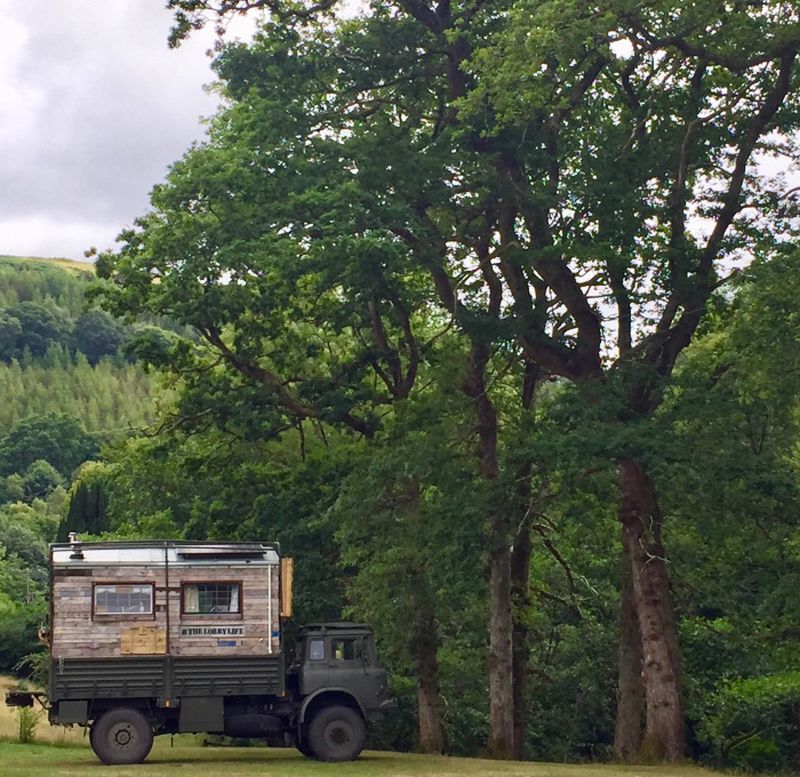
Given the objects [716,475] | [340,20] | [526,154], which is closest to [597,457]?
[716,475]

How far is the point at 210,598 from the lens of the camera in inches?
1036

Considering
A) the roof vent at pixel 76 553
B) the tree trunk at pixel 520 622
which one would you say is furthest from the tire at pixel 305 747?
the tree trunk at pixel 520 622

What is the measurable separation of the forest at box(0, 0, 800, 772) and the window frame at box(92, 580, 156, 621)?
744 centimetres

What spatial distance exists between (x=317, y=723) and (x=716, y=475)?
9.06 metres

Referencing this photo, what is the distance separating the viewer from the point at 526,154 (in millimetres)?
31188

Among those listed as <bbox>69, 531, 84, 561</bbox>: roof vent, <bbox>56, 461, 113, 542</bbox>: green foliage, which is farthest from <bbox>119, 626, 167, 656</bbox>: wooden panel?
<bbox>56, 461, 113, 542</bbox>: green foliage

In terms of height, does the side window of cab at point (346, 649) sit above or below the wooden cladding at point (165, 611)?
below

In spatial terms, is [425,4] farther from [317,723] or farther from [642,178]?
[317,723]

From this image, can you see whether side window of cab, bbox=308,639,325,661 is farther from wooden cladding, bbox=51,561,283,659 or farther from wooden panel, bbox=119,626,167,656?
wooden panel, bbox=119,626,167,656

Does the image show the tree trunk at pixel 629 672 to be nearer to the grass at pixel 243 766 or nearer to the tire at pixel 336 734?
the grass at pixel 243 766

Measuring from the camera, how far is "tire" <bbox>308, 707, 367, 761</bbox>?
1065 inches

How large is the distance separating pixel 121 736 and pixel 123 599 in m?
2.42

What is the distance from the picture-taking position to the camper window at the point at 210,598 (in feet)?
86.1

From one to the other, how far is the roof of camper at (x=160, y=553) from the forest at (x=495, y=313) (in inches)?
237
